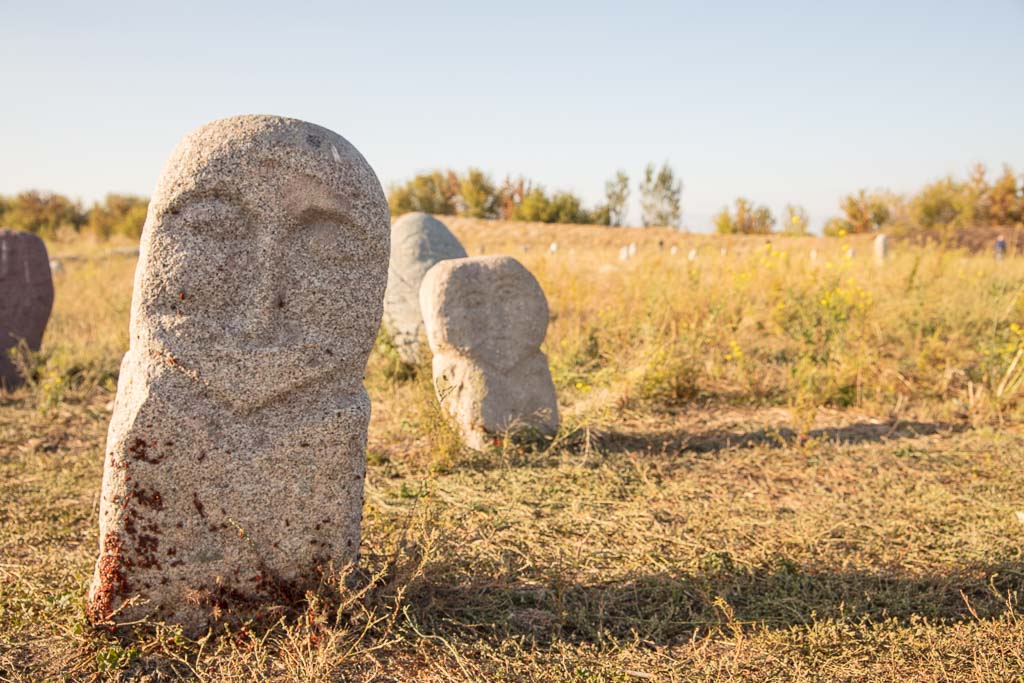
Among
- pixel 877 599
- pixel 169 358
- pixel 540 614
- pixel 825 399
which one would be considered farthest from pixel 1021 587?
pixel 169 358

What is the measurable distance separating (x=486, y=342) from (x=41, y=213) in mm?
24240

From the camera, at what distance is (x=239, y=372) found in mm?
2443

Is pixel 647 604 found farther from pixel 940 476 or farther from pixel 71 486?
pixel 71 486

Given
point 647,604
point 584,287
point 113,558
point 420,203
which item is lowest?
point 647,604

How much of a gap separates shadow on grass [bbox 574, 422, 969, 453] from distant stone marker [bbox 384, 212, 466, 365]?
2.25 m

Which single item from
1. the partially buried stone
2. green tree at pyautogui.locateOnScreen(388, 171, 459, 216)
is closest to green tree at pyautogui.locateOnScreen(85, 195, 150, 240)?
green tree at pyautogui.locateOnScreen(388, 171, 459, 216)

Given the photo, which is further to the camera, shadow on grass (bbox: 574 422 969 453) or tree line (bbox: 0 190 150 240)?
tree line (bbox: 0 190 150 240)

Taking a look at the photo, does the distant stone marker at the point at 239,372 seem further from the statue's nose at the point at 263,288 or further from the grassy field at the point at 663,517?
the grassy field at the point at 663,517

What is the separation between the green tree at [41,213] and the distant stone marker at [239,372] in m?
23.6

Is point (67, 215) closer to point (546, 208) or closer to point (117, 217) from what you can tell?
point (117, 217)

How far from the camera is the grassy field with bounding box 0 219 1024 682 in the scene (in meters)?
2.53

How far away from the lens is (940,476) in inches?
172

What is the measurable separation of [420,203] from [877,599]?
22146mm

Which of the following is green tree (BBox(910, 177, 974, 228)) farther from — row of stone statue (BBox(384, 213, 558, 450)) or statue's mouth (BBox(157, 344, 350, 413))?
statue's mouth (BBox(157, 344, 350, 413))
